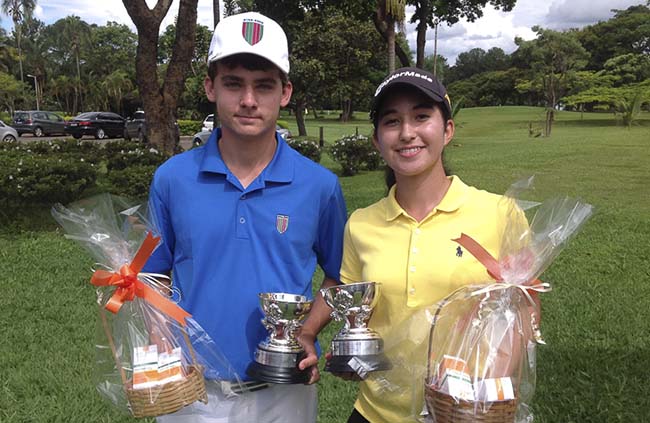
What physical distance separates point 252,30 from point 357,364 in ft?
3.99

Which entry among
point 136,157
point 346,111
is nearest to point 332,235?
point 136,157

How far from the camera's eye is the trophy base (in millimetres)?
1833

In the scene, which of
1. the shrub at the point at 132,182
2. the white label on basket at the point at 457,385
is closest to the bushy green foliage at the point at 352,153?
the shrub at the point at 132,182

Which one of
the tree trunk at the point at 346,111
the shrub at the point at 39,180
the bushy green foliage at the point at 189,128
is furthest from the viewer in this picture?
the tree trunk at the point at 346,111

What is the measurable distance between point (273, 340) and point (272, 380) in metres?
0.15

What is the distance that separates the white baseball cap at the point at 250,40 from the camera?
2121 mm

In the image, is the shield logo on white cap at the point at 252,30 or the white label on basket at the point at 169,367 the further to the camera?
the shield logo on white cap at the point at 252,30

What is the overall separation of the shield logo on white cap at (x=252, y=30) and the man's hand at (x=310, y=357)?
107 cm

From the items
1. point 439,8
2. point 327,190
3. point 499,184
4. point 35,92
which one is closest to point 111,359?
point 327,190

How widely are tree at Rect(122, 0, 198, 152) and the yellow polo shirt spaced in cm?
903

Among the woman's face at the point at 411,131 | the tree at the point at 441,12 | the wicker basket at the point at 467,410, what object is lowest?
the wicker basket at the point at 467,410

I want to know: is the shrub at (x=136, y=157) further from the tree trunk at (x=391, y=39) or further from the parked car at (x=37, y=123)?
the parked car at (x=37, y=123)

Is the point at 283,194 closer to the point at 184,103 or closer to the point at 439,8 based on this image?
the point at 439,8

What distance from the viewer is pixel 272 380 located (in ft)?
6.42
